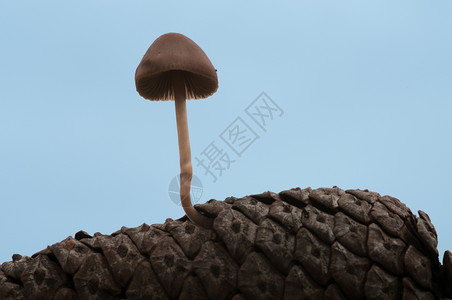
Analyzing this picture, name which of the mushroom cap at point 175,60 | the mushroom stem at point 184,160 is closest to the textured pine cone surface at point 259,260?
the mushroom stem at point 184,160

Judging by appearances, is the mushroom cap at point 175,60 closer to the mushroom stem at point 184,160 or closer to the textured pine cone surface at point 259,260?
the mushroom stem at point 184,160

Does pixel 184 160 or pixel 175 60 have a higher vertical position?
pixel 175 60

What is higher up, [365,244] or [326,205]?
[326,205]

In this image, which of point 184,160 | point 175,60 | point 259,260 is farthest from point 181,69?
point 259,260

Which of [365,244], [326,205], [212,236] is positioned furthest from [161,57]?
[365,244]

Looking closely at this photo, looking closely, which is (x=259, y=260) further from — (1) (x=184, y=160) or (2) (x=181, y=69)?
(2) (x=181, y=69)

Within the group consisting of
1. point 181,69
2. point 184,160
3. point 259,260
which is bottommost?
point 259,260

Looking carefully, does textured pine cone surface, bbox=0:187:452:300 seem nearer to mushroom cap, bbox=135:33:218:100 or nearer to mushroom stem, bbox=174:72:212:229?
mushroom stem, bbox=174:72:212:229

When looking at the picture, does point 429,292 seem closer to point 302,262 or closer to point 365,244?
point 365,244
